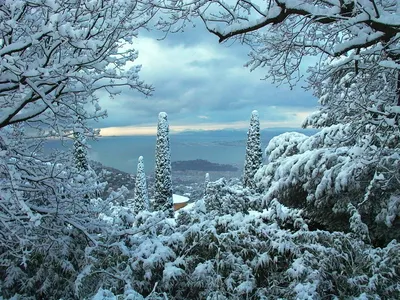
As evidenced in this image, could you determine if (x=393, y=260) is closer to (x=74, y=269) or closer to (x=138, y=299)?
(x=138, y=299)

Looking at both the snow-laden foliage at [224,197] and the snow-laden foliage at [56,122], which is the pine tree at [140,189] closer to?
the snow-laden foliage at [224,197]

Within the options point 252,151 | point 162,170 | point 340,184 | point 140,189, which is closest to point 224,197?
point 340,184

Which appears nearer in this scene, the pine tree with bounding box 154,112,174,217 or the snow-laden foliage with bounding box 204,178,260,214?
the snow-laden foliage with bounding box 204,178,260,214

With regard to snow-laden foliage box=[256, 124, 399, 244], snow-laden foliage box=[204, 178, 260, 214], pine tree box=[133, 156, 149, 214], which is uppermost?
snow-laden foliage box=[256, 124, 399, 244]

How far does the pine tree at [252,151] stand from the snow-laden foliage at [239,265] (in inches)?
777

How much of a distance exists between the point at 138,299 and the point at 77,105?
126 inches

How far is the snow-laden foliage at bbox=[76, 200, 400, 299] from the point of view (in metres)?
3.53

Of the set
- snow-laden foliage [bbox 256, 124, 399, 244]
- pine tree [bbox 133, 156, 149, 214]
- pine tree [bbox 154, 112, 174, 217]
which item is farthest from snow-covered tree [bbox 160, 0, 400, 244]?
pine tree [bbox 133, 156, 149, 214]

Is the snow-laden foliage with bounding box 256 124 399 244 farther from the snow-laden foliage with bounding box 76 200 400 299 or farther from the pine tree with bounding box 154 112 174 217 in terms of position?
the pine tree with bounding box 154 112 174 217

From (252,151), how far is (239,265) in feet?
68.2

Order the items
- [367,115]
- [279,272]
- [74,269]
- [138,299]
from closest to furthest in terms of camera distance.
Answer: [138,299], [279,272], [74,269], [367,115]

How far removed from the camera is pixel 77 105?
17.9 ft

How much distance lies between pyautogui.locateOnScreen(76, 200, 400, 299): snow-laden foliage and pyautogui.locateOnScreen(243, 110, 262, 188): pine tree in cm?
1973

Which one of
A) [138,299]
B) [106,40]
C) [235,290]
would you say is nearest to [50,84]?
[106,40]
